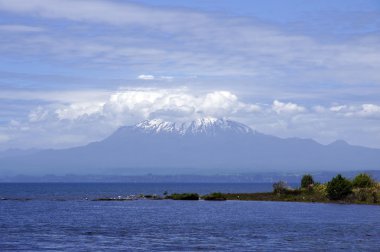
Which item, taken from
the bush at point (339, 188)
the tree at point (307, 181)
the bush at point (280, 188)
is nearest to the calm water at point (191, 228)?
the bush at point (339, 188)

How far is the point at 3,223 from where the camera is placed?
274 feet

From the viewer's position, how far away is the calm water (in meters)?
62.3

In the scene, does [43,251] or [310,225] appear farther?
[310,225]

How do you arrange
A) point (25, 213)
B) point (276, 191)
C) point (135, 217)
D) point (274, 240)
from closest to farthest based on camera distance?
point (274, 240) → point (135, 217) → point (25, 213) → point (276, 191)

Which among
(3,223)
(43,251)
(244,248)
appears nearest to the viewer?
(43,251)

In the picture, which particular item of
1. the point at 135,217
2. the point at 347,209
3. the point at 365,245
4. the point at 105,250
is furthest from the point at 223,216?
the point at 105,250

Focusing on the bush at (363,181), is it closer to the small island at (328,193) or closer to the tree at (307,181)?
the small island at (328,193)

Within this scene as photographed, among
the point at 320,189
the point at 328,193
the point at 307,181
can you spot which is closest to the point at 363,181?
the point at 328,193

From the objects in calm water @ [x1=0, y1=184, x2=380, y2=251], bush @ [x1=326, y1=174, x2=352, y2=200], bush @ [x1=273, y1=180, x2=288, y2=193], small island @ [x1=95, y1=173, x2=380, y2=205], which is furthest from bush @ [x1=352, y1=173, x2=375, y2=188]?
bush @ [x1=273, y1=180, x2=288, y2=193]

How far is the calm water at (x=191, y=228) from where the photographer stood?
62.3 metres

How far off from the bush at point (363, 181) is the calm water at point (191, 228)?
10.5m

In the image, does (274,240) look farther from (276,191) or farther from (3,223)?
(276,191)

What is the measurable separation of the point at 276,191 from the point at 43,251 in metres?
87.9

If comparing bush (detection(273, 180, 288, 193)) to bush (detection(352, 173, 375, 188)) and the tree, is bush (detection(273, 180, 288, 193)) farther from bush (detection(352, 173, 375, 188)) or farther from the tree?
bush (detection(352, 173, 375, 188))
